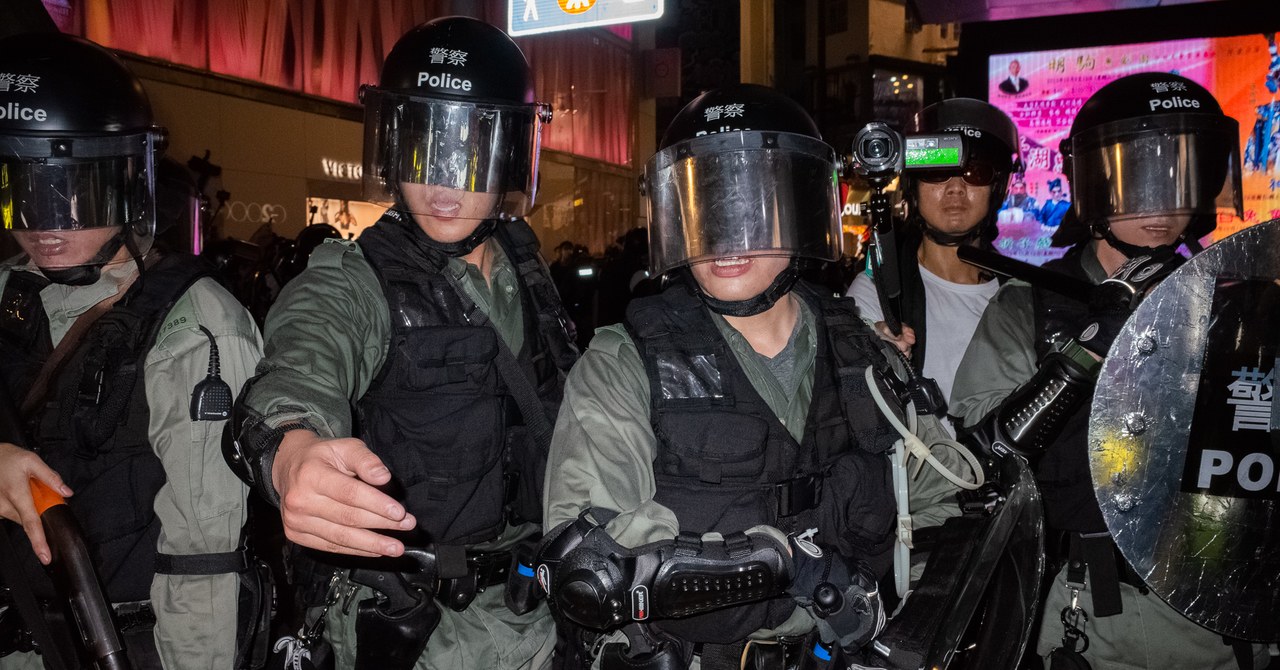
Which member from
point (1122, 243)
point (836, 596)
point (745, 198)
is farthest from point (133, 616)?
point (1122, 243)

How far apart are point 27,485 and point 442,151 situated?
1.28m

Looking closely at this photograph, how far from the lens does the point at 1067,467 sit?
2.47 m

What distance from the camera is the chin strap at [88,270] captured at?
2311 mm

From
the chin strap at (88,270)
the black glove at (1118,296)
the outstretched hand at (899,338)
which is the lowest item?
the outstretched hand at (899,338)

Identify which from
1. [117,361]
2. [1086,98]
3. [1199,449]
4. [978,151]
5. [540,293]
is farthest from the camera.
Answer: [1086,98]

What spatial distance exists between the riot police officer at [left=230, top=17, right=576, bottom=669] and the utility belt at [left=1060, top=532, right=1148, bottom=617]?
1463 millimetres

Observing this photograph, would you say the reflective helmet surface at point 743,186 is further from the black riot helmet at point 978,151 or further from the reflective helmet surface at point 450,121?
the black riot helmet at point 978,151

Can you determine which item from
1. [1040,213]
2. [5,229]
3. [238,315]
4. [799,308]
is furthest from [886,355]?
[1040,213]

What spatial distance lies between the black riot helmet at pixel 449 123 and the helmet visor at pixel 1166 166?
1790 millimetres

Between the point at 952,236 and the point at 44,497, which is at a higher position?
the point at 952,236

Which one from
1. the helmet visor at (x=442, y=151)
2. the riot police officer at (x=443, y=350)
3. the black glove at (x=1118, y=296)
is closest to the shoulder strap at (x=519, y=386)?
the riot police officer at (x=443, y=350)

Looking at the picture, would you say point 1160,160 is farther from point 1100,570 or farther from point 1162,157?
point 1100,570

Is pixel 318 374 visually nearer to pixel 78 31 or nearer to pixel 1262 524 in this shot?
pixel 1262 524

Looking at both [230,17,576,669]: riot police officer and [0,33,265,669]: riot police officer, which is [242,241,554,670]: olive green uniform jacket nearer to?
[230,17,576,669]: riot police officer
